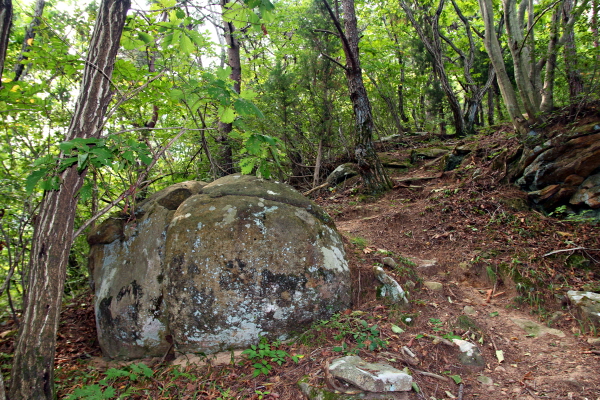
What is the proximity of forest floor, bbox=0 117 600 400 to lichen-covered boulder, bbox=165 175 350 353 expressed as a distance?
8.8 inches

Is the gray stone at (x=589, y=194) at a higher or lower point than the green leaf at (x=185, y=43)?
lower

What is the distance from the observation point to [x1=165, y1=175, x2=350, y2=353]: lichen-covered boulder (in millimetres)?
3100

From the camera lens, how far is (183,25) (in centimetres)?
280

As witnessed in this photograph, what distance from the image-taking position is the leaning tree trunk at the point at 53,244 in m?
2.48

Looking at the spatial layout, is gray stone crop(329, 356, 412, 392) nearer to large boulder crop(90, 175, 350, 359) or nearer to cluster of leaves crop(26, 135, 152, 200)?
large boulder crop(90, 175, 350, 359)

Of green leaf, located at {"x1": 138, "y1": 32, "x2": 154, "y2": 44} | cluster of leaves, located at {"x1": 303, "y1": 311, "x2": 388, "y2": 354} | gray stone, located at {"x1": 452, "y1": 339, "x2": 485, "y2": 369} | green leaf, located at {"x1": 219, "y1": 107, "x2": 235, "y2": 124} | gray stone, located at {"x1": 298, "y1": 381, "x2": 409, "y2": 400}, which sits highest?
green leaf, located at {"x1": 138, "y1": 32, "x2": 154, "y2": 44}

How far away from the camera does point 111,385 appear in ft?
9.00

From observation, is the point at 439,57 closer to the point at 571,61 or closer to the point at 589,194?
the point at 571,61

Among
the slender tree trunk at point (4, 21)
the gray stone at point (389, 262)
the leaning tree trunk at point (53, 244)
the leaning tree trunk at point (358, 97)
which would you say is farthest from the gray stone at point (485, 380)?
the leaning tree trunk at point (358, 97)

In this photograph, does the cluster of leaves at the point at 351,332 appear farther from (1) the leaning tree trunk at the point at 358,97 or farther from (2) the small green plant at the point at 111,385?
(1) the leaning tree trunk at the point at 358,97

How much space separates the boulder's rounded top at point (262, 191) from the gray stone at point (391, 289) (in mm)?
857

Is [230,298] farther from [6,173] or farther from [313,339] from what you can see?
[6,173]

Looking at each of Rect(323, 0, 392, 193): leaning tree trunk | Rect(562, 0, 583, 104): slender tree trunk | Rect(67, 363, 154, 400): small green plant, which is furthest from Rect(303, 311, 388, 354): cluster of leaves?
Rect(562, 0, 583, 104): slender tree trunk

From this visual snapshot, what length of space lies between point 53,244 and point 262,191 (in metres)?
1.99
